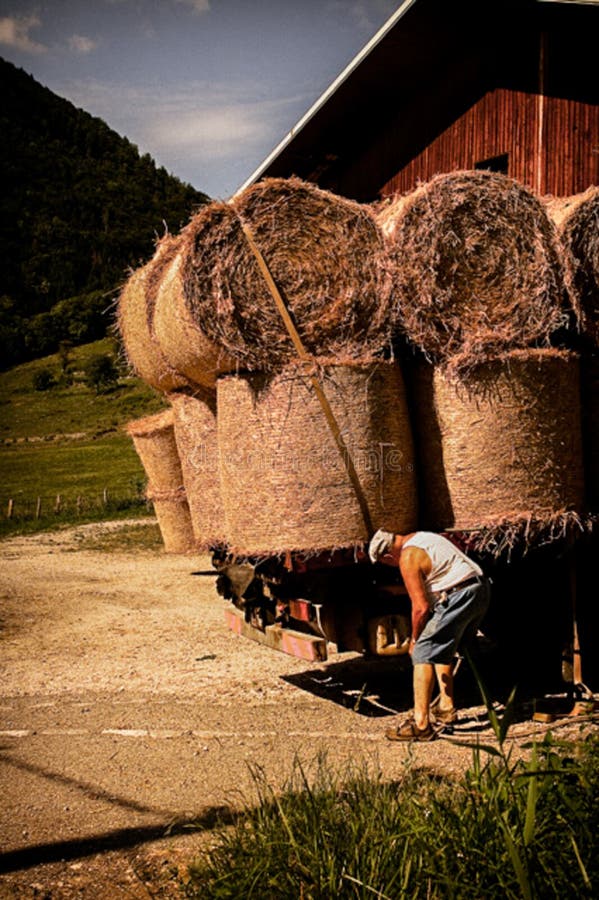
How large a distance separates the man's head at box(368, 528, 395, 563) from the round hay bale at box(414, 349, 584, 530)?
24.3 inches

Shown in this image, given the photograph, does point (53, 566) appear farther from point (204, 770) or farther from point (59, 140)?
point (59, 140)

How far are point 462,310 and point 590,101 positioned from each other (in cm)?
526

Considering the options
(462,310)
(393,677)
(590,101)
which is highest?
(590,101)

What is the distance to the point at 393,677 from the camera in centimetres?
745

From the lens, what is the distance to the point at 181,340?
621 centimetres

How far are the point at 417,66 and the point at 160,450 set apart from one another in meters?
6.53

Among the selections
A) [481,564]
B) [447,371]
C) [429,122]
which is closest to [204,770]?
[481,564]

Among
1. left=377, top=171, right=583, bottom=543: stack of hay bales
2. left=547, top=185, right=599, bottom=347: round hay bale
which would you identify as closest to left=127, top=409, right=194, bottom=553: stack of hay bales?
left=377, top=171, right=583, bottom=543: stack of hay bales

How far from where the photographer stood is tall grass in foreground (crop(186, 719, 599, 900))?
2.76 m

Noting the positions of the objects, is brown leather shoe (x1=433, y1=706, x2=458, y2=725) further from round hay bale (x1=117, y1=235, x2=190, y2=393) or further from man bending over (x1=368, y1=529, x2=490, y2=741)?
round hay bale (x1=117, y1=235, x2=190, y2=393)

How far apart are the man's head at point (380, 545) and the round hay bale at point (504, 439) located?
0.62m

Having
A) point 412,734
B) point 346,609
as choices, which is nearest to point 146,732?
point 346,609

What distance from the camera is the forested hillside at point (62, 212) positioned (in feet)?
374

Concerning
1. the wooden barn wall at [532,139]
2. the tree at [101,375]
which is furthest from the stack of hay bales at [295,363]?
the tree at [101,375]
